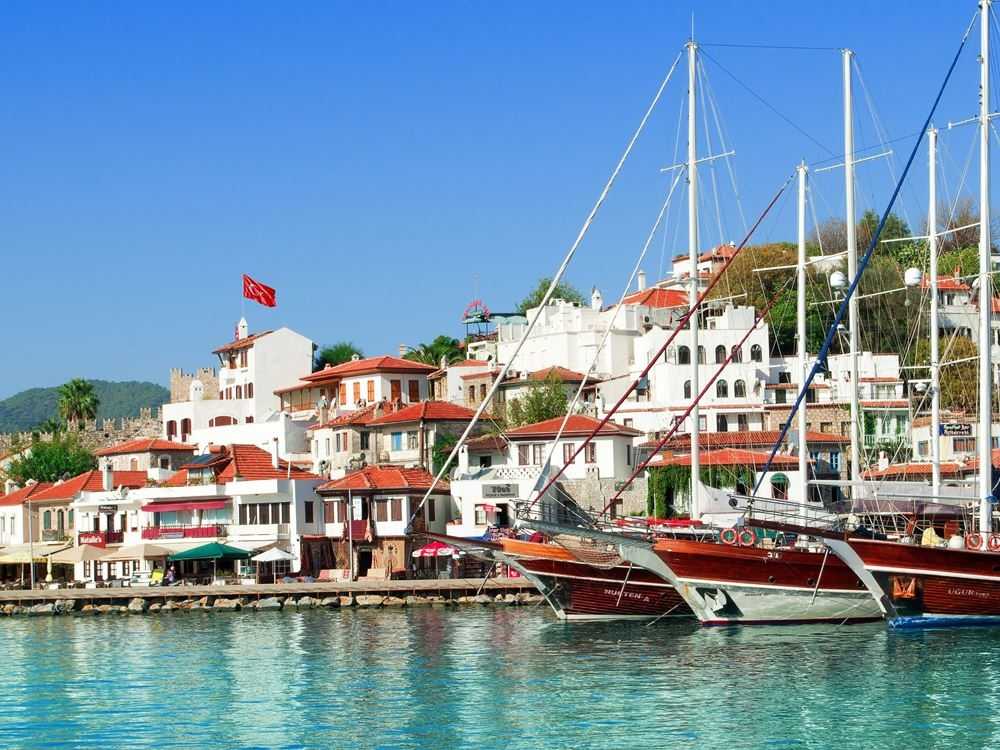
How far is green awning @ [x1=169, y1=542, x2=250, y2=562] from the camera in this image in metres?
71.4

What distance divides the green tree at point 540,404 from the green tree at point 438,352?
2591 cm

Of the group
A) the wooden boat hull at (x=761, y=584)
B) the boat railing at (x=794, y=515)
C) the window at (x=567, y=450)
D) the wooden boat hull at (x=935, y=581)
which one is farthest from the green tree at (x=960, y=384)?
the wooden boat hull at (x=935, y=581)

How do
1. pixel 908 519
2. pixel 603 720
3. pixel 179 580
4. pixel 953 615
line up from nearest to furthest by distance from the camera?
pixel 603 720 < pixel 953 615 < pixel 908 519 < pixel 179 580

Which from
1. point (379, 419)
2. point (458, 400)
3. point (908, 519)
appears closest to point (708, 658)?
point (908, 519)

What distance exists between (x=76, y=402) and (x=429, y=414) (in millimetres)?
60829

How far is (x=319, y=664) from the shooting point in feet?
143

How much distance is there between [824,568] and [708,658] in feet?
26.4

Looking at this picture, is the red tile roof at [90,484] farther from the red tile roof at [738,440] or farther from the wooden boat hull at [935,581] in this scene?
the wooden boat hull at [935,581]

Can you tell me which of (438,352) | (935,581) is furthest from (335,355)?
(935,581)

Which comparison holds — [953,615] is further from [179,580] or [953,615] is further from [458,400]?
[458,400]

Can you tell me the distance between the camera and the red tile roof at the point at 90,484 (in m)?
85.3

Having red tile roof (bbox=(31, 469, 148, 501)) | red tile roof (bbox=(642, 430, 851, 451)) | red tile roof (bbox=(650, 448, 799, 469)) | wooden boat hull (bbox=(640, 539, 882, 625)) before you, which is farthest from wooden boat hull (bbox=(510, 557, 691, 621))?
red tile roof (bbox=(31, 469, 148, 501))

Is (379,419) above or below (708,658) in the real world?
above

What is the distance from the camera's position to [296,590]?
6538 cm
